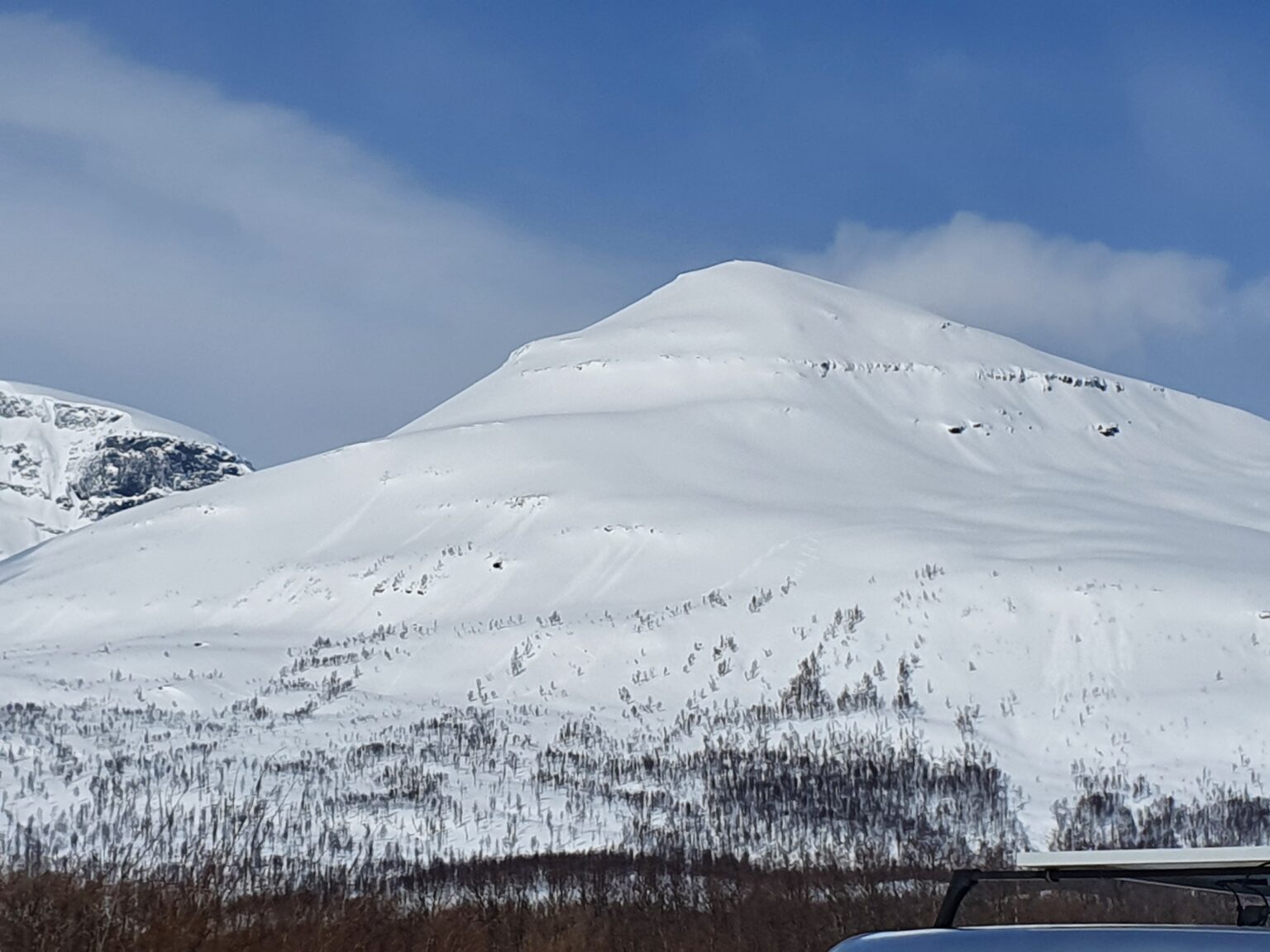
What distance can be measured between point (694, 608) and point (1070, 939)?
3803cm

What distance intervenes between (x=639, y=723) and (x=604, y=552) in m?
19.6

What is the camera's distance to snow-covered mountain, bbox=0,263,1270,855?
885 inches

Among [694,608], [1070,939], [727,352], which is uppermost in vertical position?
[727,352]

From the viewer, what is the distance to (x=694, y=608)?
40.7 m

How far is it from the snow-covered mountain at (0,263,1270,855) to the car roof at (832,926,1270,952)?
13.9 meters

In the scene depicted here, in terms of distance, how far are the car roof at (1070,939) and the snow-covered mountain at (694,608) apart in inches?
546

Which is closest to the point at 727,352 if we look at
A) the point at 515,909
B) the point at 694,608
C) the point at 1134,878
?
the point at 694,608

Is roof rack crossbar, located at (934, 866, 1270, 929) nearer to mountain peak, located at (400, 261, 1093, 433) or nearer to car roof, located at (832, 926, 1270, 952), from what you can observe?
car roof, located at (832, 926, 1270, 952)

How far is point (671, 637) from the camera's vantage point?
3784 centimetres

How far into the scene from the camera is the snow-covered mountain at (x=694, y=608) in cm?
2247

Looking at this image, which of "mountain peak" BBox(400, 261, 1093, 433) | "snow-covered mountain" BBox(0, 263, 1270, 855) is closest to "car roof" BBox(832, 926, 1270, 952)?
"snow-covered mountain" BBox(0, 263, 1270, 855)

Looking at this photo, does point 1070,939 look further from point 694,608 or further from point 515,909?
point 694,608

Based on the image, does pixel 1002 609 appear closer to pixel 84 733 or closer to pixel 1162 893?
pixel 84 733

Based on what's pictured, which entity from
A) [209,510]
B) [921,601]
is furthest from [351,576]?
[921,601]
